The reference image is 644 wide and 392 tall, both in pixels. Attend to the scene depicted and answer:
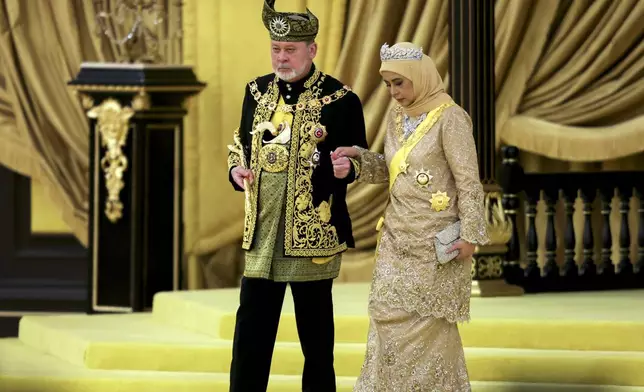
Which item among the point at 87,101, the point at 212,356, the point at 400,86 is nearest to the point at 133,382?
the point at 212,356

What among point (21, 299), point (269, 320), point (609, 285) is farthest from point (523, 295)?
point (21, 299)

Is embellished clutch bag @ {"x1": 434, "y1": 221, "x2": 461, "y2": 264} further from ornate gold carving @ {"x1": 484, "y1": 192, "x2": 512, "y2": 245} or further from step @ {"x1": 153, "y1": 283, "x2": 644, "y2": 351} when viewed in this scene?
ornate gold carving @ {"x1": 484, "y1": 192, "x2": 512, "y2": 245}

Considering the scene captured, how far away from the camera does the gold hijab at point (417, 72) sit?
5.22 m

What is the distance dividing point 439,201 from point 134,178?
12.2ft

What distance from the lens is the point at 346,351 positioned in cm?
668

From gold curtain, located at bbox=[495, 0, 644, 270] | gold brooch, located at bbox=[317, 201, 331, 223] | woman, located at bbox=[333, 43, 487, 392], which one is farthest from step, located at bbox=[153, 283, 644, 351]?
gold brooch, located at bbox=[317, 201, 331, 223]

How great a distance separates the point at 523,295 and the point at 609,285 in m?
0.57

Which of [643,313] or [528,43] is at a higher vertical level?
[528,43]

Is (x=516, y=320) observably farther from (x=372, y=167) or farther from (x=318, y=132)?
(x=318, y=132)

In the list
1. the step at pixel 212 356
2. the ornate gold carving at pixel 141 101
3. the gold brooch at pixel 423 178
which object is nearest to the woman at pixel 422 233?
the gold brooch at pixel 423 178

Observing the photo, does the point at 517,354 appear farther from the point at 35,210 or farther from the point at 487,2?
the point at 35,210

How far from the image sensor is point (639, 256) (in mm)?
8320

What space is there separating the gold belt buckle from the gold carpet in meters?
1.42

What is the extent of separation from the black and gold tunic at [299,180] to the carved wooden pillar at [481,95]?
249 cm
